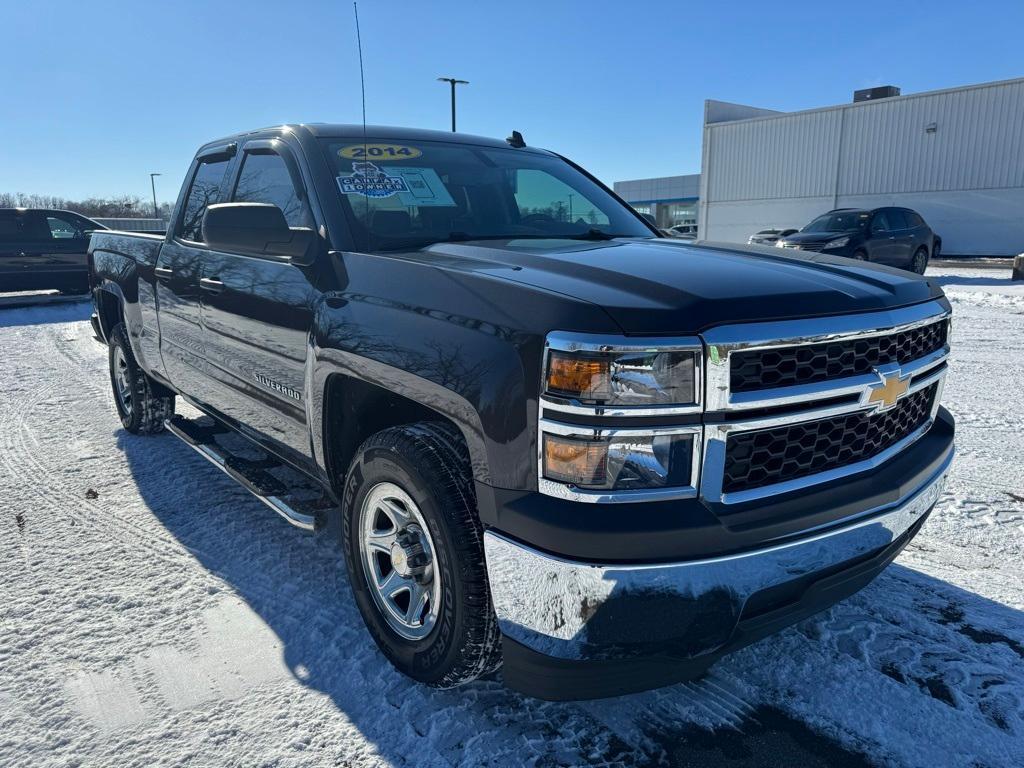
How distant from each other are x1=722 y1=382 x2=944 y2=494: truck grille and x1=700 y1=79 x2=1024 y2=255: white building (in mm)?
27654

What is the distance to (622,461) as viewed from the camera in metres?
1.77

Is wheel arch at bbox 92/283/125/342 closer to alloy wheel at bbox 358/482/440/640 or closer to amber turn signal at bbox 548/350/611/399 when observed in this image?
alloy wheel at bbox 358/482/440/640

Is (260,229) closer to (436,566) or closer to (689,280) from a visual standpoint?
(436,566)

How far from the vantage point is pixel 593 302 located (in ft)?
6.02

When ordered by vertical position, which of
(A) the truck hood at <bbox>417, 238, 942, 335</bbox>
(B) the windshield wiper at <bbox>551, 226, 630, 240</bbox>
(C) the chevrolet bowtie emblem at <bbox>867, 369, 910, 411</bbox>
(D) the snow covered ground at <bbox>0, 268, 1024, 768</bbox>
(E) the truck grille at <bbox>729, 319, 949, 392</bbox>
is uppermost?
(B) the windshield wiper at <bbox>551, 226, 630, 240</bbox>

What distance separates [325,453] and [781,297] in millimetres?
1688

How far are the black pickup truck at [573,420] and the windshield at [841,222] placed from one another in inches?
566

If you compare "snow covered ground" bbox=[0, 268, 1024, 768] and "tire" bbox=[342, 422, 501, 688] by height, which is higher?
"tire" bbox=[342, 422, 501, 688]

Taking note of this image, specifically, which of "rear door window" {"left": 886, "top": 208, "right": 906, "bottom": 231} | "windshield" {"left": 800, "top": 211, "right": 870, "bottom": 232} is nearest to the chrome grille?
"windshield" {"left": 800, "top": 211, "right": 870, "bottom": 232}

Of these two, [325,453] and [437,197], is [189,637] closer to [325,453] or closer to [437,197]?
[325,453]

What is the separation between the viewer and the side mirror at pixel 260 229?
271 centimetres

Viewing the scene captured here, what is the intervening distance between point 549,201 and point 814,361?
74.8 inches

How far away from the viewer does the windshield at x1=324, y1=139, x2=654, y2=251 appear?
2.87 metres

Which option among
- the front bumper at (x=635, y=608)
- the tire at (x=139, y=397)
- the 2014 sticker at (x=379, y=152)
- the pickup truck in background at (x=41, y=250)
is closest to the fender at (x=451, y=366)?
the front bumper at (x=635, y=608)
